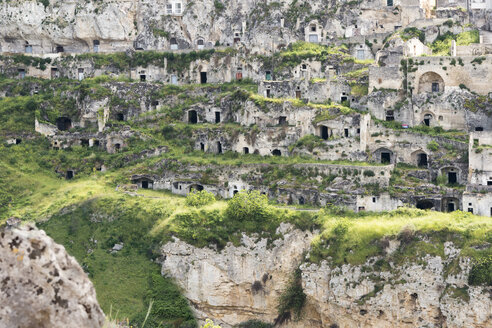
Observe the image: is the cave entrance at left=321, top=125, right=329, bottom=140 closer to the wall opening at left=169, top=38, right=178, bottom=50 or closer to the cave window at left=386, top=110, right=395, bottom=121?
Answer: the cave window at left=386, top=110, right=395, bottom=121

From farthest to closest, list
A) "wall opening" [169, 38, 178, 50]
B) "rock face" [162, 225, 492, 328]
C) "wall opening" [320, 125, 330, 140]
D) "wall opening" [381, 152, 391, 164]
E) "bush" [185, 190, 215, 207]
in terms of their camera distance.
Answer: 1. "wall opening" [169, 38, 178, 50]
2. "wall opening" [320, 125, 330, 140]
3. "wall opening" [381, 152, 391, 164]
4. "bush" [185, 190, 215, 207]
5. "rock face" [162, 225, 492, 328]

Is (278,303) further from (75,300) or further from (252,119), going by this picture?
(75,300)

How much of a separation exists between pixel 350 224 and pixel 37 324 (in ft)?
130

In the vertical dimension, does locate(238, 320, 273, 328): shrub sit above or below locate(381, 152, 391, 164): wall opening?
below

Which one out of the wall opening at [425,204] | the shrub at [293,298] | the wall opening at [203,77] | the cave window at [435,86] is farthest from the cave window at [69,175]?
the cave window at [435,86]

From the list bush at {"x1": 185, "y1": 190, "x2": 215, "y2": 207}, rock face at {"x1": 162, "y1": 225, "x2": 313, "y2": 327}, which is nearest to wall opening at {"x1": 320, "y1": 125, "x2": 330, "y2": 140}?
rock face at {"x1": 162, "y1": 225, "x2": 313, "y2": 327}

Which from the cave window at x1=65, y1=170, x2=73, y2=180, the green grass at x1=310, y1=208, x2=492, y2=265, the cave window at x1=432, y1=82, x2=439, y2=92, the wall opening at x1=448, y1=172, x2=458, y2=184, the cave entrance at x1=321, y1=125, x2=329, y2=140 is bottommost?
the green grass at x1=310, y1=208, x2=492, y2=265

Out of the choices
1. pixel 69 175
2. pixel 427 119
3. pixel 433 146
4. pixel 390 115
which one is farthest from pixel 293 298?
pixel 69 175

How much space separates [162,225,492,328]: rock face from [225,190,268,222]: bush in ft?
5.23

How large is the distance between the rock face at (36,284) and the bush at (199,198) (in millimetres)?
42328

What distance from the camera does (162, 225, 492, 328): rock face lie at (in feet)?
139

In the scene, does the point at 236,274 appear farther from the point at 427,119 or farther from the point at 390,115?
the point at 427,119

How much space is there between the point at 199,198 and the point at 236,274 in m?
6.41

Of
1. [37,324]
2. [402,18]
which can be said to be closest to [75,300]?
[37,324]
